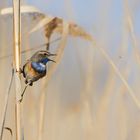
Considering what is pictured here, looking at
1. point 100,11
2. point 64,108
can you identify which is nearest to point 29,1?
point 100,11

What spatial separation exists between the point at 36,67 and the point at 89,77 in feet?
0.71

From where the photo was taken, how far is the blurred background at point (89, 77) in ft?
3.70

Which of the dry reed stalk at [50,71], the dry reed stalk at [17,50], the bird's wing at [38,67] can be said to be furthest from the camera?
the dry reed stalk at [50,71]

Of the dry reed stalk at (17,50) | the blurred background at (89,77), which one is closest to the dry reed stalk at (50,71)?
the blurred background at (89,77)

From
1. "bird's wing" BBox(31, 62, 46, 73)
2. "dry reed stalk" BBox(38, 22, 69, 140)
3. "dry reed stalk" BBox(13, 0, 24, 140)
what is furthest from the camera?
"dry reed stalk" BBox(38, 22, 69, 140)

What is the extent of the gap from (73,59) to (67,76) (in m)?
0.06

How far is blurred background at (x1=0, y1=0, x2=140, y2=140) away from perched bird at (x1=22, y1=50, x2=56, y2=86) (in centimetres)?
12

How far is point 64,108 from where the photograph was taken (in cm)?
115

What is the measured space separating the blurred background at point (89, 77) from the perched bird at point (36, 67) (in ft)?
0.38

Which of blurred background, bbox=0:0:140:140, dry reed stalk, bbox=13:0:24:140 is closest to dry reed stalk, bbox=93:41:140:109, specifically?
blurred background, bbox=0:0:140:140

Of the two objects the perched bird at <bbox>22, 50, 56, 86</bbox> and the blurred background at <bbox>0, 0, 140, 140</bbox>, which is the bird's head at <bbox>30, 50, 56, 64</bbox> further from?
the blurred background at <bbox>0, 0, 140, 140</bbox>

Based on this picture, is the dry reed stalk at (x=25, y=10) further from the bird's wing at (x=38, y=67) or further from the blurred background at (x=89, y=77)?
the bird's wing at (x=38, y=67)

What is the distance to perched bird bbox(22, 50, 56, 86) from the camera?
0.99 metres

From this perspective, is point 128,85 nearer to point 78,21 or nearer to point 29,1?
point 78,21
